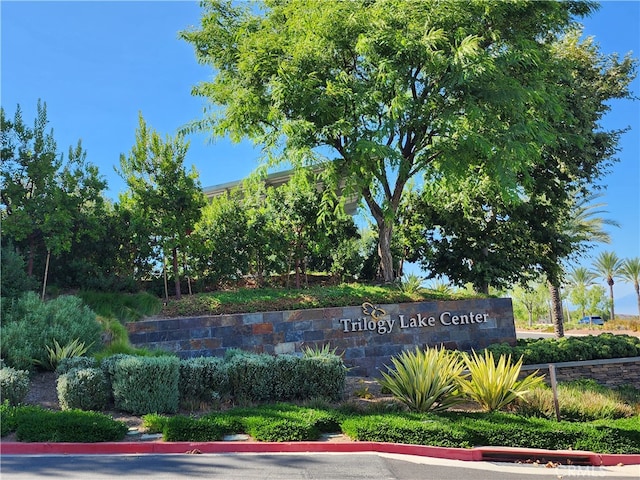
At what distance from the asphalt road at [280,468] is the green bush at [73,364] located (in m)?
2.47

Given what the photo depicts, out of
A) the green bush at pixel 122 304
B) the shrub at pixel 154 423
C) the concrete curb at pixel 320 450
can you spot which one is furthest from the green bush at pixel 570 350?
the green bush at pixel 122 304

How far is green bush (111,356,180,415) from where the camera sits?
8.68 meters

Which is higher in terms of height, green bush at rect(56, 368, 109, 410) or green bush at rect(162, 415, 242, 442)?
green bush at rect(56, 368, 109, 410)

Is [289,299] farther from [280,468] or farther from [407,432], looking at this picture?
[280,468]

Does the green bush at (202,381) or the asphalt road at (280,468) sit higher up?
the green bush at (202,381)

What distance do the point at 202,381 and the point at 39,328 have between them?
3.82 m

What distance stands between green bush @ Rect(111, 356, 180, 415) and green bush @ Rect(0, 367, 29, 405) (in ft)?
4.73

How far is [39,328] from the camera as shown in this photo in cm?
1027

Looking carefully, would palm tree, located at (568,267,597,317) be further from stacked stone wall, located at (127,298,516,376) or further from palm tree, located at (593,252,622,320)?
stacked stone wall, located at (127,298,516,376)

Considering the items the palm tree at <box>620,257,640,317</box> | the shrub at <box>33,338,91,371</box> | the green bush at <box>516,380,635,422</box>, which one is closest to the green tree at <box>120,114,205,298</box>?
the shrub at <box>33,338,91,371</box>

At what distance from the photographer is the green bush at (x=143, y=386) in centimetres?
868

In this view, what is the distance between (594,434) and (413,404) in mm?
2922

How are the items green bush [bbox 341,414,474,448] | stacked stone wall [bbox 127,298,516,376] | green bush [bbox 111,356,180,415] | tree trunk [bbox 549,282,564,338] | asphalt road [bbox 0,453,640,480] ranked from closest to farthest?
1. asphalt road [bbox 0,453,640,480]
2. green bush [bbox 341,414,474,448]
3. green bush [bbox 111,356,180,415]
4. stacked stone wall [bbox 127,298,516,376]
5. tree trunk [bbox 549,282,564,338]

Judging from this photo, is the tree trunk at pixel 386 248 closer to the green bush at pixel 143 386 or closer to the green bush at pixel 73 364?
the green bush at pixel 143 386
